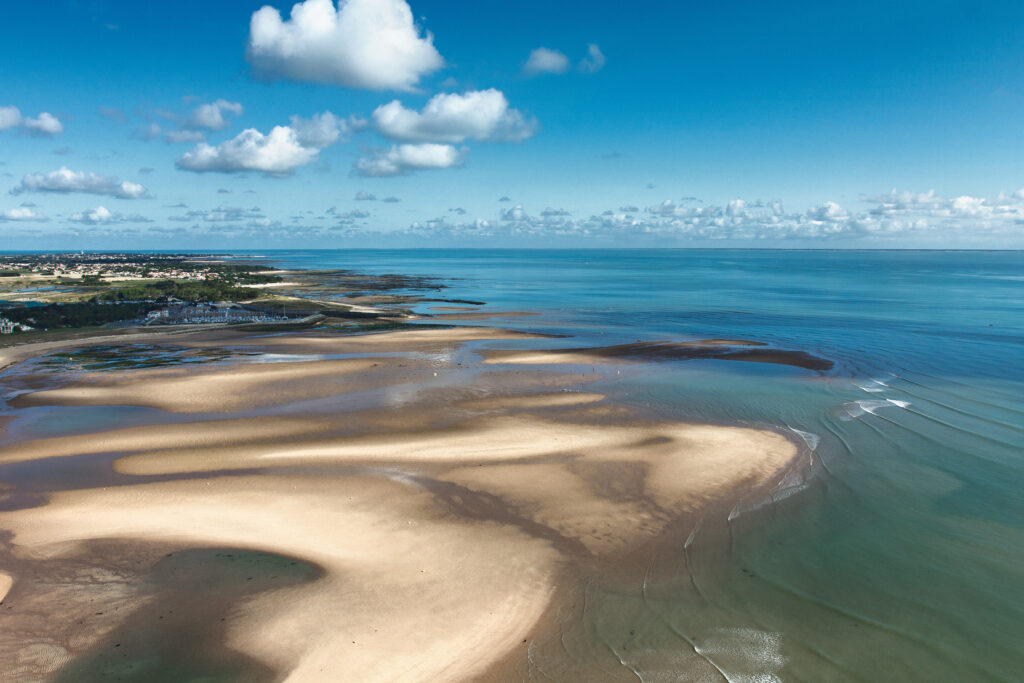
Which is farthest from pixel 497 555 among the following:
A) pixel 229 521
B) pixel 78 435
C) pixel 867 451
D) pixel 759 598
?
pixel 78 435

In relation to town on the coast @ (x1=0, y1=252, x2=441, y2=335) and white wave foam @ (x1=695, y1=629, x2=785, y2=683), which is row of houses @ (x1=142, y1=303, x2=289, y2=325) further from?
white wave foam @ (x1=695, y1=629, x2=785, y2=683)

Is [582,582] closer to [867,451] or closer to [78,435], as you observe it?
[867,451]

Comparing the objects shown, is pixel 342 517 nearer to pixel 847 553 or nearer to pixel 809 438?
pixel 847 553


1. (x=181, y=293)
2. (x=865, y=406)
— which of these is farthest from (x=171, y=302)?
(x=865, y=406)

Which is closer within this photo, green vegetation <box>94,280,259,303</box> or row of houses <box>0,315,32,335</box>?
row of houses <box>0,315,32,335</box>

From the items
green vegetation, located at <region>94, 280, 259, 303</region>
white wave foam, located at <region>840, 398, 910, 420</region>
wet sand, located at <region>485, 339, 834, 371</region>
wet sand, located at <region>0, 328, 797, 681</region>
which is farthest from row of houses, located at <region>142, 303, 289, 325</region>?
white wave foam, located at <region>840, 398, 910, 420</region>

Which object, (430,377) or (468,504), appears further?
(430,377)

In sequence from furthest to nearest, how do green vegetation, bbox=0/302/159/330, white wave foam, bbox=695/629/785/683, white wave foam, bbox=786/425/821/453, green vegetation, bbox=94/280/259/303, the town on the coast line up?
1. green vegetation, bbox=94/280/259/303
2. the town on the coast
3. green vegetation, bbox=0/302/159/330
4. white wave foam, bbox=786/425/821/453
5. white wave foam, bbox=695/629/785/683

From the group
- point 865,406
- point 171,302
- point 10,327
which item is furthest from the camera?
point 171,302
